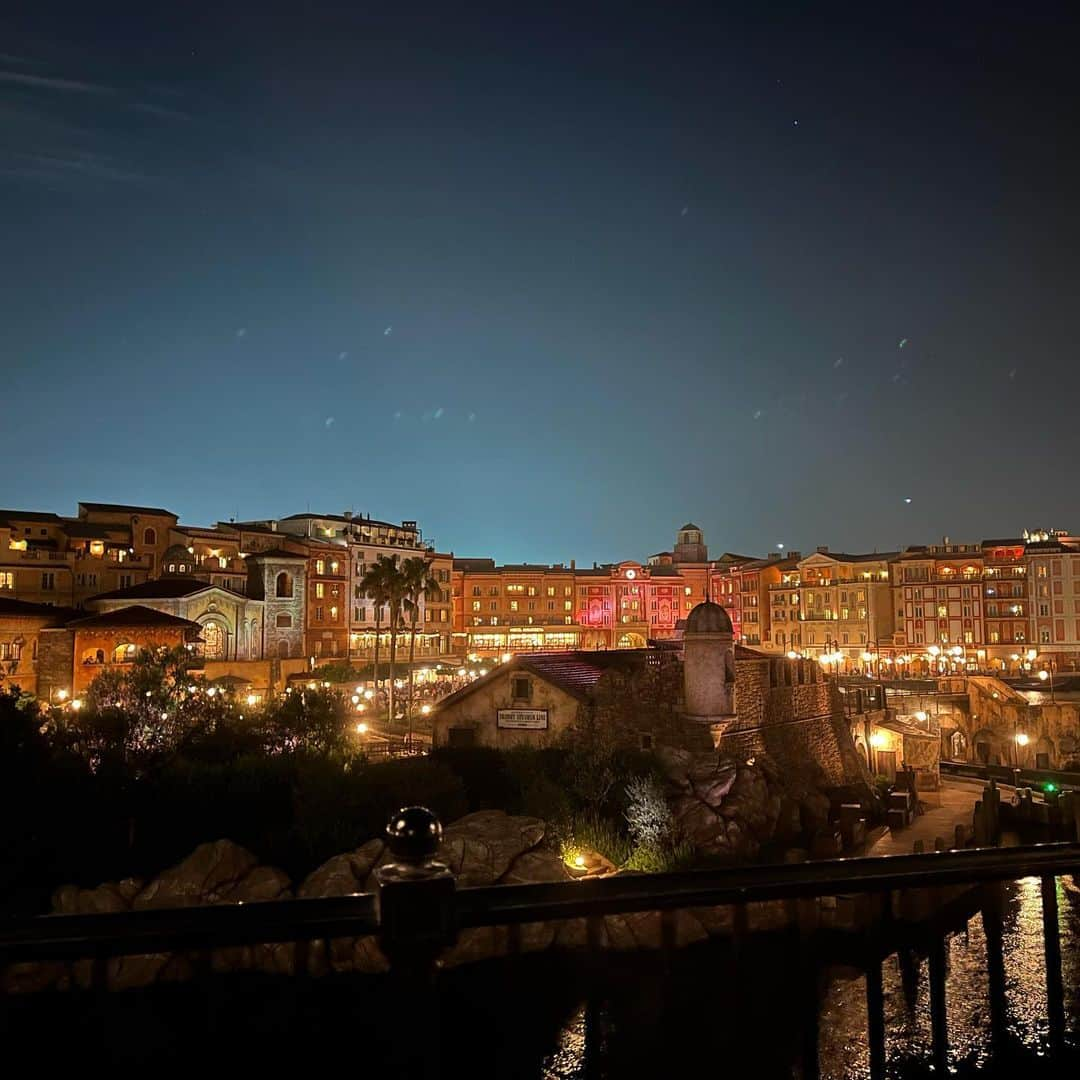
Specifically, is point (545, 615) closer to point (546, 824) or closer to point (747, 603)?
point (747, 603)

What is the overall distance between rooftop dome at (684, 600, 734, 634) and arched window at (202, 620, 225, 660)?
145 ft

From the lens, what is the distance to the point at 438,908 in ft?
13.7

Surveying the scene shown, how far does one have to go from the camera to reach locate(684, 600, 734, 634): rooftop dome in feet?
113

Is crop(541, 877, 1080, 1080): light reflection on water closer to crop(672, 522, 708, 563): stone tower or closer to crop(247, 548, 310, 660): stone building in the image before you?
crop(247, 548, 310, 660): stone building

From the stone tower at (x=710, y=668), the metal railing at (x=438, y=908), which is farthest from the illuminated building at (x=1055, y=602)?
the metal railing at (x=438, y=908)

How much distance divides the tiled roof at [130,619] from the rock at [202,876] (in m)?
35.2

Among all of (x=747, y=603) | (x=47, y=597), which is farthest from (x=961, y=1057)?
(x=747, y=603)

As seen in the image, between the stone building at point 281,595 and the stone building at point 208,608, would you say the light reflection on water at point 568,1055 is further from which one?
the stone building at point 281,595

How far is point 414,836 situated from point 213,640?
67674 millimetres

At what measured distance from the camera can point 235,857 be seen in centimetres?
2538

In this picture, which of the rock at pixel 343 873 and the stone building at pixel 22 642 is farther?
the stone building at pixel 22 642

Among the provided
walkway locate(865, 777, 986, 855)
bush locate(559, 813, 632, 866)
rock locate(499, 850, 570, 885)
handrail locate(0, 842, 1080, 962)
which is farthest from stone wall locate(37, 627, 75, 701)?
handrail locate(0, 842, 1080, 962)

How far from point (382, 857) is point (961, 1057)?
14.7 meters

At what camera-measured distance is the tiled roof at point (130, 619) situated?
56.3 meters
